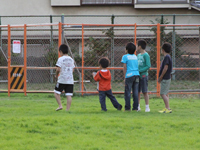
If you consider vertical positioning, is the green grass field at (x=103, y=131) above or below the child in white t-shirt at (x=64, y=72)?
below

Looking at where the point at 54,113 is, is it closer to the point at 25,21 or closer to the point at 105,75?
the point at 105,75

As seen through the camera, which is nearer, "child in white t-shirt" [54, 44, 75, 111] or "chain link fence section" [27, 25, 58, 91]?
"child in white t-shirt" [54, 44, 75, 111]

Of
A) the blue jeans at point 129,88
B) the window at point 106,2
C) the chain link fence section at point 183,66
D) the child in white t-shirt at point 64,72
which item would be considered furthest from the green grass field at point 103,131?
the window at point 106,2

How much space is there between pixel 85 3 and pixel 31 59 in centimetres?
676

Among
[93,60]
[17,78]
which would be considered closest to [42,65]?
[93,60]

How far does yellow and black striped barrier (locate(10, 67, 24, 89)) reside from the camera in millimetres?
11688

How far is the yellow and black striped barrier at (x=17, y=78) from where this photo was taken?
38.3ft

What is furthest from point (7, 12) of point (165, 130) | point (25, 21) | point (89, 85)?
point (165, 130)

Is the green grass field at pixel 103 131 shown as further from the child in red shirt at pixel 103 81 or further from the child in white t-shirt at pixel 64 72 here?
the child in white t-shirt at pixel 64 72

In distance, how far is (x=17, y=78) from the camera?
11.7 meters

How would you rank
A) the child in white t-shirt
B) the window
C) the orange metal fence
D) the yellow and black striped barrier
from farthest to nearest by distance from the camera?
the window, the yellow and black striped barrier, the orange metal fence, the child in white t-shirt

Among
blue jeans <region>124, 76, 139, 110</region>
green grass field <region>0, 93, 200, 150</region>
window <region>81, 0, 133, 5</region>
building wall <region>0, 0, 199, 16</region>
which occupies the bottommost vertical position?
green grass field <region>0, 93, 200, 150</region>

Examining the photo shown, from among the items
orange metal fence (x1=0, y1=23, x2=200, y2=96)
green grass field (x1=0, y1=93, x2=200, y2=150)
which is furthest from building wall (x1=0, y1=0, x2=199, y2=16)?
green grass field (x1=0, y1=93, x2=200, y2=150)

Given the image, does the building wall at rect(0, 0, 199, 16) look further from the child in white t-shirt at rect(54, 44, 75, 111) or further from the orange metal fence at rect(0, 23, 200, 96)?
the child in white t-shirt at rect(54, 44, 75, 111)
